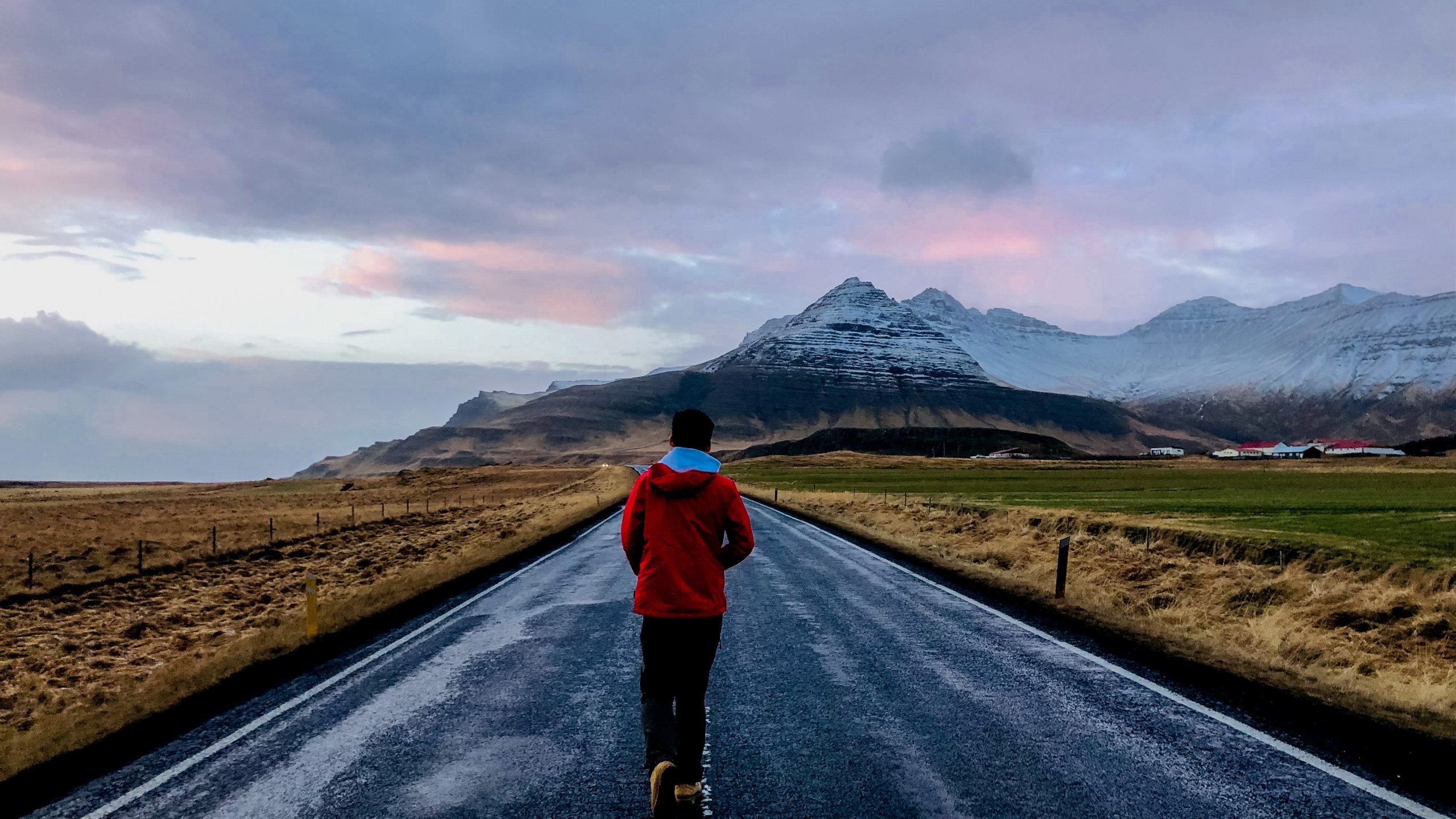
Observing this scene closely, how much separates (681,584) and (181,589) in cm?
1964

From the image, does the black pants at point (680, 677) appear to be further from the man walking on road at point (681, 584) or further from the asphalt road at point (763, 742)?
the asphalt road at point (763, 742)

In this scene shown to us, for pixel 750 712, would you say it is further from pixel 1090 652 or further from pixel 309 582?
pixel 309 582

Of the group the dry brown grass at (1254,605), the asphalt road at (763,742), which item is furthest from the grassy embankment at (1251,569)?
the asphalt road at (763,742)

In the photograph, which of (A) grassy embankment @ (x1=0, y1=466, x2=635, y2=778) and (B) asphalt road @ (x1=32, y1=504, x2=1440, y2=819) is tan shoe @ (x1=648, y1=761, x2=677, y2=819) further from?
(A) grassy embankment @ (x1=0, y1=466, x2=635, y2=778)

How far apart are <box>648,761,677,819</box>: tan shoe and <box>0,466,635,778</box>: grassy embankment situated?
500 cm

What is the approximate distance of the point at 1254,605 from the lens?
15992 millimetres

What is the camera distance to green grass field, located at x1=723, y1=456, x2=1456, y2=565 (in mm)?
22734

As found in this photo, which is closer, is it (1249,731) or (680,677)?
(680,677)

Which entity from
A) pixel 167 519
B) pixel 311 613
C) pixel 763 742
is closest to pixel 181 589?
pixel 311 613

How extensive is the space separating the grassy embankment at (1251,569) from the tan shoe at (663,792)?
6274 millimetres

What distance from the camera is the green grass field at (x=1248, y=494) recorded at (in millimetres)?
22734

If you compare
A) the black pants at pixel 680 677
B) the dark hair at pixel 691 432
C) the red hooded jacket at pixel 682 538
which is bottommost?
the black pants at pixel 680 677

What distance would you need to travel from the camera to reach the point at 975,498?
46.4 meters

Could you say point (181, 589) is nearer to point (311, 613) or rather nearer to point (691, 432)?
point (311, 613)
